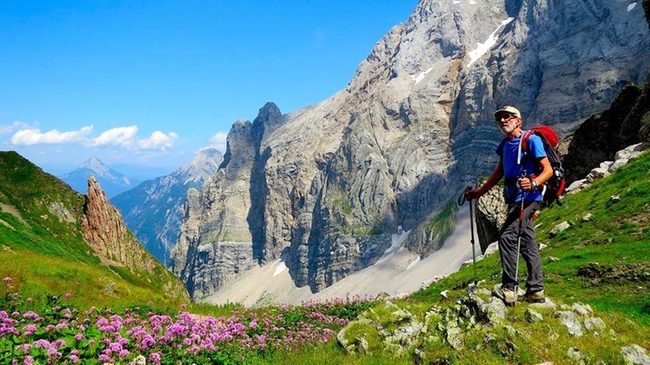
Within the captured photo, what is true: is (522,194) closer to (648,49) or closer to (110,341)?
(110,341)

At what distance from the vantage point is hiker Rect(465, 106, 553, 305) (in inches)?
394

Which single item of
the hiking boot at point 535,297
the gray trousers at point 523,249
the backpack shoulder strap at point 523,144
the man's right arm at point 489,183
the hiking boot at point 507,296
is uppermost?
the backpack shoulder strap at point 523,144

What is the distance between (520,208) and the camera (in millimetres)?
10258

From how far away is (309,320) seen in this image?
16156 mm

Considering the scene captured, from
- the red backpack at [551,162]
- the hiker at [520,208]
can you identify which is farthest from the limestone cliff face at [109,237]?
the red backpack at [551,162]

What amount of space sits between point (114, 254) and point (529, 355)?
1898 inches

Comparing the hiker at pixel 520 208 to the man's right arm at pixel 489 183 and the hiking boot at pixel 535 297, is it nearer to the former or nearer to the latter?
the hiking boot at pixel 535 297

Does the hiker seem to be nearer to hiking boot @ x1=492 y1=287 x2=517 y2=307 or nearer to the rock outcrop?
hiking boot @ x1=492 y1=287 x2=517 y2=307

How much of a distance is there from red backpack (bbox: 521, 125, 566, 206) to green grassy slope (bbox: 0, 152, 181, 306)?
13508 millimetres

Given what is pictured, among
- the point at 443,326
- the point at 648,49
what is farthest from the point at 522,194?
the point at 648,49

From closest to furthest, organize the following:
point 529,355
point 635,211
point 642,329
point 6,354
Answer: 1. point 6,354
2. point 529,355
3. point 642,329
4. point 635,211

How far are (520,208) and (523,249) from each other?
3.19 feet

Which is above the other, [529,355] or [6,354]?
[6,354]

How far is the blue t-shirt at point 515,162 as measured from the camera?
A: 401 inches
